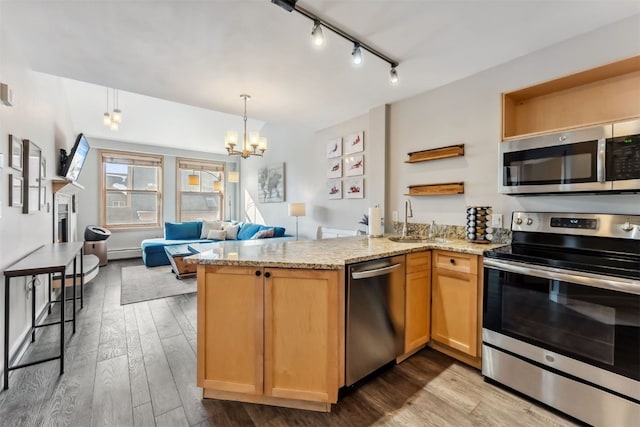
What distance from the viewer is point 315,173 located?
476cm

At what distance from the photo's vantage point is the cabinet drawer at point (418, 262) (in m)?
2.15

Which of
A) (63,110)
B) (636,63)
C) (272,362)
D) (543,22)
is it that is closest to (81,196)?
(63,110)

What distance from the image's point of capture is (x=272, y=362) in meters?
1.69

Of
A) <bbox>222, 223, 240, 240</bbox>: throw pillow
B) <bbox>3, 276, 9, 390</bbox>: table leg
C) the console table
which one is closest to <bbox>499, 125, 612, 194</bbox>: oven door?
the console table

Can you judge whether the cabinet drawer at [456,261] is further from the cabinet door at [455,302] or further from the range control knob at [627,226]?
the range control knob at [627,226]

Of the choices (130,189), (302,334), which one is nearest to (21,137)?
(302,334)

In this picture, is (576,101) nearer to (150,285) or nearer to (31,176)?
(31,176)

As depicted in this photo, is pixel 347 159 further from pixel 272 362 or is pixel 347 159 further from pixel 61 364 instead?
pixel 61 364

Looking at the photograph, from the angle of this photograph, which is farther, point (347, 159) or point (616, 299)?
point (347, 159)

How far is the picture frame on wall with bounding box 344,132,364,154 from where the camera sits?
12.2 feet

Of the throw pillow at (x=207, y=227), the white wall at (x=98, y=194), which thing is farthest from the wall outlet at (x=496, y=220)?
the white wall at (x=98, y=194)

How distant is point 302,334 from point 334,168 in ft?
9.68

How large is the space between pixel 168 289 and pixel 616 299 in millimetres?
4544

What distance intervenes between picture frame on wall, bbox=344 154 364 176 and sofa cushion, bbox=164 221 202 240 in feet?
13.9
